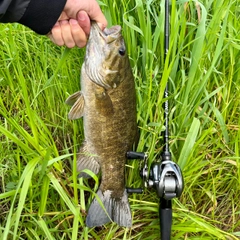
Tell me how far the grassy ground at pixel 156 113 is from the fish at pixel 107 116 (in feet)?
0.28

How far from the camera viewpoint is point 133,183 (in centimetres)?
214

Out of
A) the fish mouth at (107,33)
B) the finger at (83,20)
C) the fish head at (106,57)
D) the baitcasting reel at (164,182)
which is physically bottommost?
the baitcasting reel at (164,182)

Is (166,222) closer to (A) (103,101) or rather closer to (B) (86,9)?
(A) (103,101)

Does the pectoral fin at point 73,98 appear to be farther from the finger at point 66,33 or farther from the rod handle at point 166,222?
the rod handle at point 166,222

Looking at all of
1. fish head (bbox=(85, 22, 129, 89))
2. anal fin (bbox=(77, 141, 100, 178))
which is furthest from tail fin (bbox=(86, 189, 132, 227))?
fish head (bbox=(85, 22, 129, 89))

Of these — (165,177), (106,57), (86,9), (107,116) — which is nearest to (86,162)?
(107,116)

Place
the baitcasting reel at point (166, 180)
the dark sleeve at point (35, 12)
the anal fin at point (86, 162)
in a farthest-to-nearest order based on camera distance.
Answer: the anal fin at point (86, 162), the baitcasting reel at point (166, 180), the dark sleeve at point (35, 12)

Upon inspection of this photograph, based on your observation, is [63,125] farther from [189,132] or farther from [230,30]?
[230,30]

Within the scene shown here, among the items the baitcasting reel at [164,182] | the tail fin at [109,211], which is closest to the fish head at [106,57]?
the baitcasting reel at [164,182]

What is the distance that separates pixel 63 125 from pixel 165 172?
0.67 meters

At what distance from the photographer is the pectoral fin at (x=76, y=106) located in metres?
1.92

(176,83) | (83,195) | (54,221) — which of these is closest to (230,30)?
(176,83)

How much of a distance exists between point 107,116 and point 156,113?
0.31 meters

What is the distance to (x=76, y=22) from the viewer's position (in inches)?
73.1
